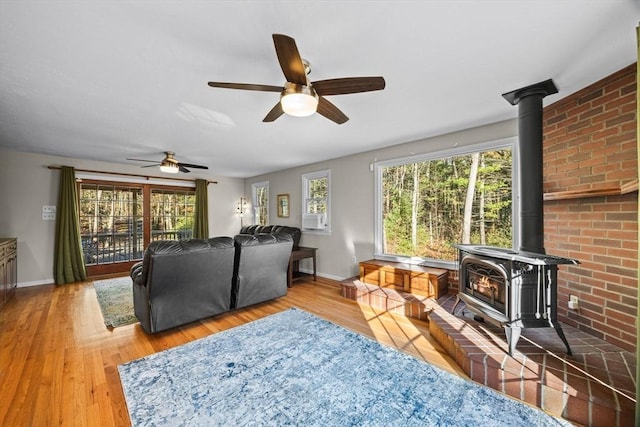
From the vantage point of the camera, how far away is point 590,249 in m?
2.24

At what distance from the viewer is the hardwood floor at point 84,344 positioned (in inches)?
67.6

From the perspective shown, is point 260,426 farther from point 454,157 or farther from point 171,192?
point 171,192

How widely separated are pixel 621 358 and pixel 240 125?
13.5 ft

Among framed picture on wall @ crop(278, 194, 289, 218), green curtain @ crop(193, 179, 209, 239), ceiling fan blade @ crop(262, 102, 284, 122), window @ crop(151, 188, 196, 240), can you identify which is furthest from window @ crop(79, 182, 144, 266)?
ceiling fan blade @ crop(262, 102, 284, 122)

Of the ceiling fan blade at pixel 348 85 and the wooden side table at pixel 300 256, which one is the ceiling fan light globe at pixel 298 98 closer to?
the ceiling fan blade at pixel 348 85

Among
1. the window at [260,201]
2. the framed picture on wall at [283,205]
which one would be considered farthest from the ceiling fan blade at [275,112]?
the window at [260,201]

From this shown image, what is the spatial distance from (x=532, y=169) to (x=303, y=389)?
2649mm

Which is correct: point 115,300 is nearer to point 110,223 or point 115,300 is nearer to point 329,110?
point 110,223

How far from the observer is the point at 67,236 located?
15.8 feet

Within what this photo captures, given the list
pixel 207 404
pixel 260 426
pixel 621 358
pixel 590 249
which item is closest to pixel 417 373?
pixel 260 426

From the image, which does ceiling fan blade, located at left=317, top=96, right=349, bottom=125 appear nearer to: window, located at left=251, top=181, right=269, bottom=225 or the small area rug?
the small area rug

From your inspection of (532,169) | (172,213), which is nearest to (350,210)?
(532,169)

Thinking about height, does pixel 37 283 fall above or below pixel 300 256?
below

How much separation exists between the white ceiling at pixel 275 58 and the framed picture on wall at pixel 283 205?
10.1 feet
